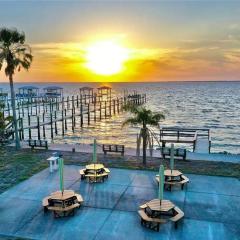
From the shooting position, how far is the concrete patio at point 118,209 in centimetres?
1134

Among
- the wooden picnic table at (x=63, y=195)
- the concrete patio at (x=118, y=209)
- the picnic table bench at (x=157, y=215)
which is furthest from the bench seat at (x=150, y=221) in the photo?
the wooden picnic table at (x=63, y=195)

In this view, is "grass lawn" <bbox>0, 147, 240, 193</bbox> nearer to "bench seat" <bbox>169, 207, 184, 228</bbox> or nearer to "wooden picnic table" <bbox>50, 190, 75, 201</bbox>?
"wooden picnic table" <bbox>50, 190, 75, 201</bbox>

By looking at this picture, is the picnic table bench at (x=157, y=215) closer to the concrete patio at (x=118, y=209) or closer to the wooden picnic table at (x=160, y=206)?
the wooden picnic table at (x=160, y=206)

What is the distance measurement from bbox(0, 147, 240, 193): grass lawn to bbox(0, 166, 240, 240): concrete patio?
3.41 ft

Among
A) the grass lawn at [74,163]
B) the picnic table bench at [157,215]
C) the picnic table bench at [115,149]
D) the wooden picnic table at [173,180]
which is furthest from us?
the picnic table bench at [115,149]

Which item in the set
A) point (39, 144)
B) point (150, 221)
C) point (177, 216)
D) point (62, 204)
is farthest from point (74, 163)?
point (177, 216)

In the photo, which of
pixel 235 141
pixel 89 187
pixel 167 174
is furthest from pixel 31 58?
pixel 235 141

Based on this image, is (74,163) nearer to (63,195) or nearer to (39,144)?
(39,144)

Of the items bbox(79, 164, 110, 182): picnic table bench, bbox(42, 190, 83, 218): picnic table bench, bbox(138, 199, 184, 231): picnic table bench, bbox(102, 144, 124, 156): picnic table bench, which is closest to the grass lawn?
bbox(102, 144, 124, 156): picnic table bench

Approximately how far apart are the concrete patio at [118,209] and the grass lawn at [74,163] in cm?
104

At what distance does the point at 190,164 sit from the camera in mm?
Result: 21047

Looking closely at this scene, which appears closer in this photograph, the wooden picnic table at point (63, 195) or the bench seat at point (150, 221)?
the bench seat at point (150, 221)

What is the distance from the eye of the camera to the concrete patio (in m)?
11.3

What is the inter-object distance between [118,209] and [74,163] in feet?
27.7
